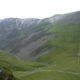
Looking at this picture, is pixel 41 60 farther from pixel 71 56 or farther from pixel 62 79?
pixel 62 79

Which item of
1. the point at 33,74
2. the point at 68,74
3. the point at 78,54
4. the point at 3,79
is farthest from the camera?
the point at 78,54

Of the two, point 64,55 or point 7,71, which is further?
point 64,55

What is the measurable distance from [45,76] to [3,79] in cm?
2096

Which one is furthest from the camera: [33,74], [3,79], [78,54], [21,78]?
[78,54]

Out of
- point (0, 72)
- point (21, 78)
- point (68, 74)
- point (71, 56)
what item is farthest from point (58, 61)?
point (0, 72)

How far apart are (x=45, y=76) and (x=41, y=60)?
120881 millimetres

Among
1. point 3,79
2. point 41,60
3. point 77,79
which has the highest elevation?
point 3,79

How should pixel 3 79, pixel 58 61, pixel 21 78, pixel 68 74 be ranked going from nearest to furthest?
1. pixel 3 79
2. pixel 21 78
3. pixel 68 74
4. pixel 58 61

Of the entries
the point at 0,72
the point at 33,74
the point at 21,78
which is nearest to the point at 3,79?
Answer: the point at 0,72

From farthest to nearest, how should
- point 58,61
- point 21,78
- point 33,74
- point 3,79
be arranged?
point 58,61
point 33,74
point 21,78
point 3,79

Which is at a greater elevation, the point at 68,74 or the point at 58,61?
the point at 68,74

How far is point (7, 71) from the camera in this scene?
62750 mm

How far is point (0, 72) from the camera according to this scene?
59.5 metres

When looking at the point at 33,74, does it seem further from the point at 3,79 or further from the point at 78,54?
the point at 78,54
